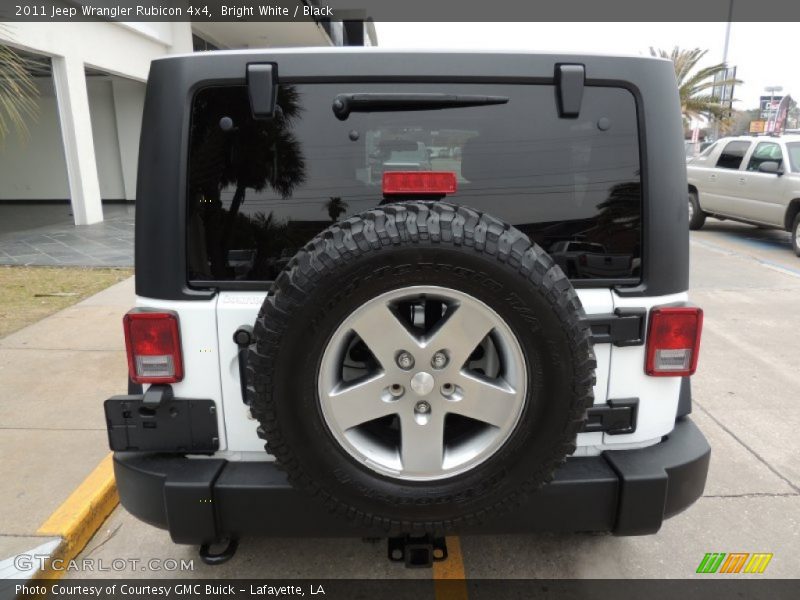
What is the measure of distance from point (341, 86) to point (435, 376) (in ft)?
3.29

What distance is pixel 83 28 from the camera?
11242mm

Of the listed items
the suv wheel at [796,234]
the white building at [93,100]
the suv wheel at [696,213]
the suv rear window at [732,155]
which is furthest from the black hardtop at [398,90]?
the suv wheel at [696,213]

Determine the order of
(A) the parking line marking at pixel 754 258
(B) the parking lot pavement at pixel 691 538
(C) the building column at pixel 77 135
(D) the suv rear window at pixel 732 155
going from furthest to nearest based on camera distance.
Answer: (D) the suv rear window at pixel 732 155
(C) the building column at pixel 77 135
(A) the parking line marking at pixel 754 258
(B) the parking lot pavement at pixel 691 538

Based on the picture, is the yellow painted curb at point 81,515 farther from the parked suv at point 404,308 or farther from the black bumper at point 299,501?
the black bumper at point 299,501

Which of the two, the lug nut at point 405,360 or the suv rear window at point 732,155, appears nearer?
the lug nut at point 405,360

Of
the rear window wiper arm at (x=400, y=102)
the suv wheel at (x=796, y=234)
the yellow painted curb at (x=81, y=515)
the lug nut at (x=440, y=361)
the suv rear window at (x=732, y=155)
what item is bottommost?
the yellow painted curb at (x=81, y=515)

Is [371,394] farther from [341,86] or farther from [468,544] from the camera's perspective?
[468,544]

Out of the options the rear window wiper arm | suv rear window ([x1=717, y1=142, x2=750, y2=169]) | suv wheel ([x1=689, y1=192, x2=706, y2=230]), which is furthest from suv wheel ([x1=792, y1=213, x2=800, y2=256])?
the rear window wiper arm

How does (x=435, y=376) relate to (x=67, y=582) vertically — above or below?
above

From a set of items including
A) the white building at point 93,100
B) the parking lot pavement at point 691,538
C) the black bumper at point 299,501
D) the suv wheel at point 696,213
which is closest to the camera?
the black bumper at point 299,501

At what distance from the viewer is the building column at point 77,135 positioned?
36.2 ft

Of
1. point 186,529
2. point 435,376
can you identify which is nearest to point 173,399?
point 186,529

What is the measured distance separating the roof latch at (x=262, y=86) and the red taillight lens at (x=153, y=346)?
0.76 meters

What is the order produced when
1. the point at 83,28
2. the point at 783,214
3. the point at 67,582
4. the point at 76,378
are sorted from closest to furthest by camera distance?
the point at 67,582 < the point at 76,378 < the point at 783,214 < the point at 83,28
